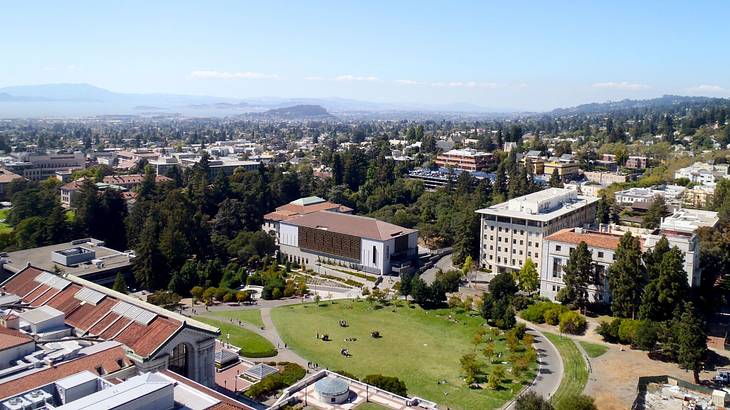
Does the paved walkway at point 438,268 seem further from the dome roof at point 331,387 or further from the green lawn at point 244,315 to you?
the dome roof at point 331,387

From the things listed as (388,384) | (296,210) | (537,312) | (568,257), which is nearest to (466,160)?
(296,210)

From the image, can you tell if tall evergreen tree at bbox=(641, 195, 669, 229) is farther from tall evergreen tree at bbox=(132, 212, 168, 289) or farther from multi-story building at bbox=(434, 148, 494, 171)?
tall evergreen tree at bbox=(132, 212, 168, 289)

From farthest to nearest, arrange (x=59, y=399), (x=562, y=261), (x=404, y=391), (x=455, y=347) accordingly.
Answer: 1. (x=562, y=261)
2. (x=455, y=347)
3. (x=404, y=391)
4. (x=59, y=399)

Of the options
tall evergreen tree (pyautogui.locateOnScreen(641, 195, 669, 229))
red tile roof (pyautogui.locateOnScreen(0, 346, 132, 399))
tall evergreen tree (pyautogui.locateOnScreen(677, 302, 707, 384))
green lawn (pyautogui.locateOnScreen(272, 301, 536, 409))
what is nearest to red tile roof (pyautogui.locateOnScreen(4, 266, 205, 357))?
red tile roof (pyautogui.locateOnScreen(0, 346, 132, 399))

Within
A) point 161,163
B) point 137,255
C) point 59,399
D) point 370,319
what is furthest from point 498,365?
point 161,163

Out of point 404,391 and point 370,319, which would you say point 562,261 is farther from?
point 404,391

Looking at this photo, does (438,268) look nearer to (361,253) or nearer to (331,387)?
(361,253)

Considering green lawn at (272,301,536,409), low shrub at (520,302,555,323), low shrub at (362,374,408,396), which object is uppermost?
low shrub at (362,374,408,396)
